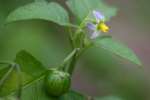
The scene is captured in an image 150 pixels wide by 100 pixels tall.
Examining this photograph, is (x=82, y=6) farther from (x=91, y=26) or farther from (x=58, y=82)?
(x=58, y=82)

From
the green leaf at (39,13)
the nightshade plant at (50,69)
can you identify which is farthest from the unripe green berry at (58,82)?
the green leaf at (39,13)

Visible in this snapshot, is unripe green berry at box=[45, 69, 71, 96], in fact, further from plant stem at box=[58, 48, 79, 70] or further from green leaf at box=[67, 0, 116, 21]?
green leaf at box=[67, 0, 116, 21]

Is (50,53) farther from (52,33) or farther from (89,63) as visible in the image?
(89,63)

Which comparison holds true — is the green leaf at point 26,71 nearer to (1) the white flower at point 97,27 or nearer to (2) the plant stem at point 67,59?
(2) the plant stem at point 67,59

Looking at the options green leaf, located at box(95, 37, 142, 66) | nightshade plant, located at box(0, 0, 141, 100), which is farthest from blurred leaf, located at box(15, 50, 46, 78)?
green leaf, located at box(95, 37, 142, 66)

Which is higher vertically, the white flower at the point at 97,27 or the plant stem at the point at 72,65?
the white flower at the point at 97,27

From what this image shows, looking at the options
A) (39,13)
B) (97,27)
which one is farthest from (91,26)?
(39,13)

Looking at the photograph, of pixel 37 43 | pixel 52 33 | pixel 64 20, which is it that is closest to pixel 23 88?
pixel 64 20
